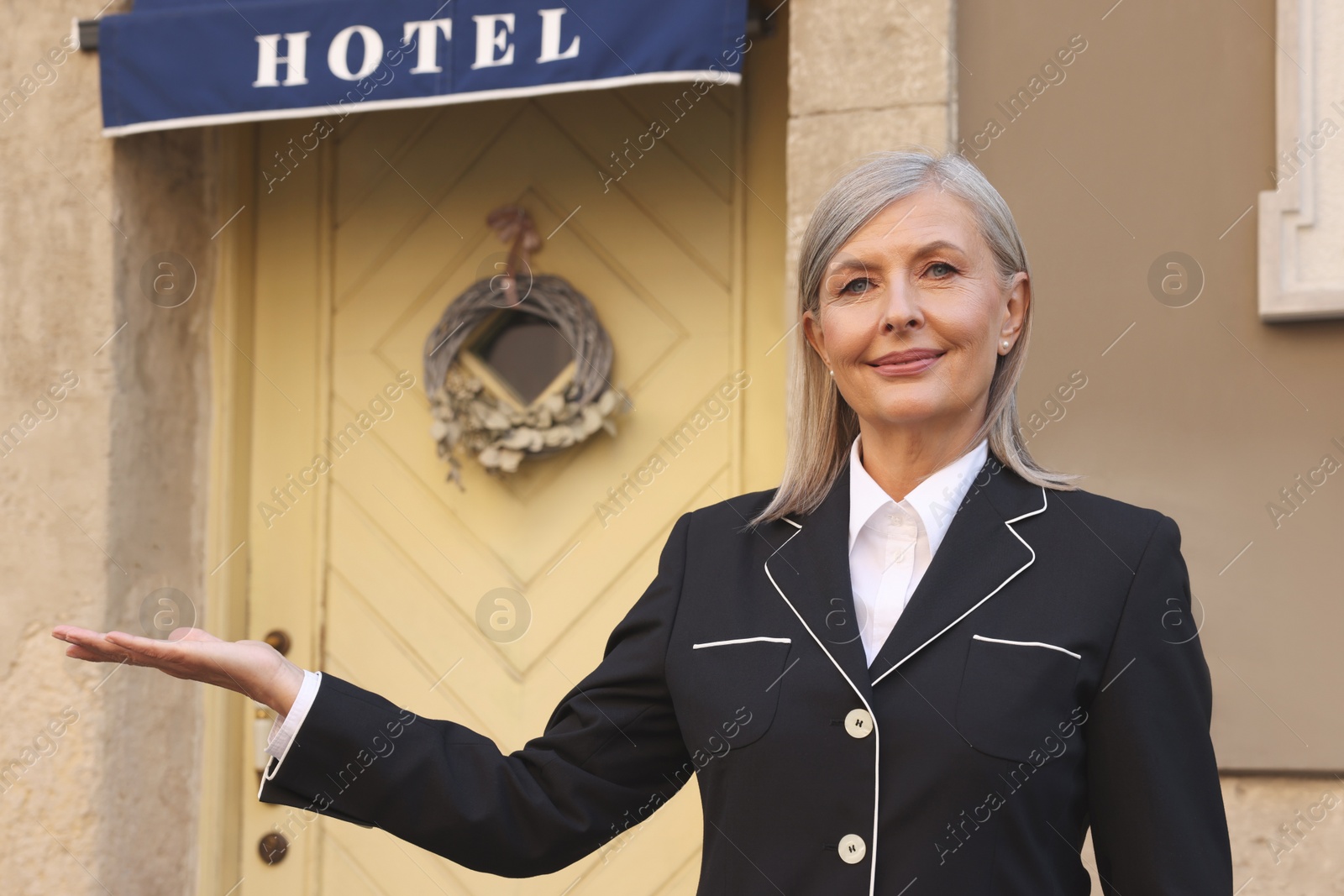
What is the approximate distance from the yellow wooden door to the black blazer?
1.88 metres

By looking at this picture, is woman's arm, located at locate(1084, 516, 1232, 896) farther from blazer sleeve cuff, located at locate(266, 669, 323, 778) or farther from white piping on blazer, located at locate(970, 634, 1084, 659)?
blazer sleeve cuff, located at locate(266, 669, 323, 778)

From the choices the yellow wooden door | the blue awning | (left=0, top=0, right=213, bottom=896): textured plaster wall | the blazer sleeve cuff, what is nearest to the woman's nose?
the blazer sleeve cuff

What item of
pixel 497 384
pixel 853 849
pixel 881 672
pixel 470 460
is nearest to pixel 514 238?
pixel 497 384

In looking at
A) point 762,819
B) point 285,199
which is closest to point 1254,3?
point 762,819

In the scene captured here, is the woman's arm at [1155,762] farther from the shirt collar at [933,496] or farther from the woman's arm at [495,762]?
the woman's arm at [495,762]

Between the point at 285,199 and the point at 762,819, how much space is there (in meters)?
3.13

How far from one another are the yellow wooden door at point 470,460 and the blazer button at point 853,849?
2136 millimetres

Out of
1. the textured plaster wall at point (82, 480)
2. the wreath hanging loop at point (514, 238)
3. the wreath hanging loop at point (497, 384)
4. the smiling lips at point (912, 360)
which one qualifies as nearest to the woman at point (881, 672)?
the smiling lips at point (912, 360)

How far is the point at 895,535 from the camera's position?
1903 mm

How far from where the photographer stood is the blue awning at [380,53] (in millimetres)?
3365

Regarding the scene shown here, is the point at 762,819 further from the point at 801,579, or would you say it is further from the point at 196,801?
the point at 196,801

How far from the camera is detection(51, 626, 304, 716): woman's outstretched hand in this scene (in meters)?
1.68

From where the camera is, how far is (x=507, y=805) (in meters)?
1.90

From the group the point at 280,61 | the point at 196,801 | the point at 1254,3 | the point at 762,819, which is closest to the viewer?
the point at 762,819
